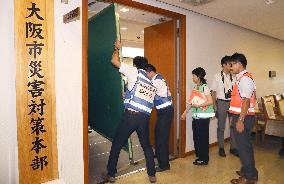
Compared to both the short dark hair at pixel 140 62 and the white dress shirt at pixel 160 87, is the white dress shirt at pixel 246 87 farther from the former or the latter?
the short dark hair at pixel 140 62

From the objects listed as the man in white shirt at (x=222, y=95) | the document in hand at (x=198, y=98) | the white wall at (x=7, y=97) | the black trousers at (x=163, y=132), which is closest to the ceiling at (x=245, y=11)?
the man in white shirt at (x=222, y=95)

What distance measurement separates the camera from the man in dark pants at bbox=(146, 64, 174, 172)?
11.0 ft

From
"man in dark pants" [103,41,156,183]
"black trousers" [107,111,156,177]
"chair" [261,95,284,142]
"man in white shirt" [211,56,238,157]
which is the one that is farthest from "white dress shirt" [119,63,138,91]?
"chair" [261,95,284,142]

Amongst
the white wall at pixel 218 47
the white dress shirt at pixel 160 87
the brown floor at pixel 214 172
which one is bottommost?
the brown floor at pixel 214 172

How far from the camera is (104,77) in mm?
3996

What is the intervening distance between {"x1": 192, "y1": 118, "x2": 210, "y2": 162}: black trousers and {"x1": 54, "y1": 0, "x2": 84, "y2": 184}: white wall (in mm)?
1728

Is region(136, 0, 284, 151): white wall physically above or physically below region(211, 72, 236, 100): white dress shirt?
above

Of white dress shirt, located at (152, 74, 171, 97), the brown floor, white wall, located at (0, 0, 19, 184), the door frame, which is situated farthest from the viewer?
white dress shirt, located at (152, 74, 171, 97)

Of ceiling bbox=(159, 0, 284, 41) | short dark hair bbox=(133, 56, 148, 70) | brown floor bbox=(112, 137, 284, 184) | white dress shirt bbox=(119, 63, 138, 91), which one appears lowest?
brown floor bbox=(112, 137, 284, 184)

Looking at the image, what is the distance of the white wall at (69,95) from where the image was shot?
2625 millimetres

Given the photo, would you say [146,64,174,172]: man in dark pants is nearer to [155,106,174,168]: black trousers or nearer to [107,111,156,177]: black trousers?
[155,106,174,168]: black trousers

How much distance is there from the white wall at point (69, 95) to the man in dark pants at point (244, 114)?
70.7 inches

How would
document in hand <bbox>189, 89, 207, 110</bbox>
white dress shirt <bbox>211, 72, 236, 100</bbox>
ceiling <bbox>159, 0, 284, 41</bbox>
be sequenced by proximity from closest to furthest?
document in hand <bbox>189, 89, 207, 110</bbox>, ceiling <bbox>159, 0, 284, 41</bbox>, white dress shirt <bbox>211, 72, 236, 100</bbox>

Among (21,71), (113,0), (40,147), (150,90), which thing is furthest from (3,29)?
(150,90)
